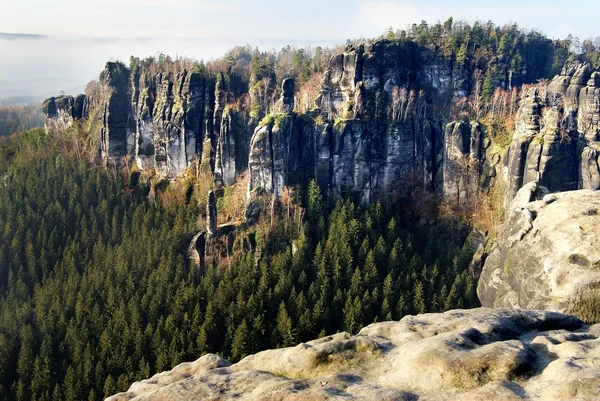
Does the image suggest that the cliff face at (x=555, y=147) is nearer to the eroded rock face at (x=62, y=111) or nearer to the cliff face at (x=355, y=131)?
the cliff face at (x=355, y=131)

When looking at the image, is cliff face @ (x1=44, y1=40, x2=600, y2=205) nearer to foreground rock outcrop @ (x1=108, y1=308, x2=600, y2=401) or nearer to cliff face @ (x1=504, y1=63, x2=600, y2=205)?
cliff face @ (x1=504, y1=63, x2=600, y2=205)

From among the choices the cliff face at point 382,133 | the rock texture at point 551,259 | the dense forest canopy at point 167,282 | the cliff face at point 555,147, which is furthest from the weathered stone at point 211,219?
the cliff face at point 555,147

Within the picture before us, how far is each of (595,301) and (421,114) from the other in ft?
169

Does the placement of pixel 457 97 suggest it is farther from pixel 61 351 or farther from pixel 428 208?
pixel 61 351

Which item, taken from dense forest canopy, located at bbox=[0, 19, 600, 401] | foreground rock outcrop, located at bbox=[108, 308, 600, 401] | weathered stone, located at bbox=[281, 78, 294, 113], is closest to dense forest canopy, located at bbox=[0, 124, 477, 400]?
dense forest canopy, located at bbox=[0, 19, 600, 401]

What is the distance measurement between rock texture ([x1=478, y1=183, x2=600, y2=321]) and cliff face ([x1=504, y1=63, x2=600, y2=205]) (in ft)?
69.8

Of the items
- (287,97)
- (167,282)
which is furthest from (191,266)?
(287,97)

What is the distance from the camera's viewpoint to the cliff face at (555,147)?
62.3 meters

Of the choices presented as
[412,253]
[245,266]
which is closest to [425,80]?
[412,253]

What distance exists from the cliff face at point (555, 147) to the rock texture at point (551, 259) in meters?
21.3

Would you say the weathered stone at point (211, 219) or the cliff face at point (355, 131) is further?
the cliff face at point (355, 131)

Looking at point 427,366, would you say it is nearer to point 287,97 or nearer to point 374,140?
point 374,140

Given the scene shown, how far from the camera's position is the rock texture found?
3244cm

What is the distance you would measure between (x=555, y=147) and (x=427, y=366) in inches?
2027
